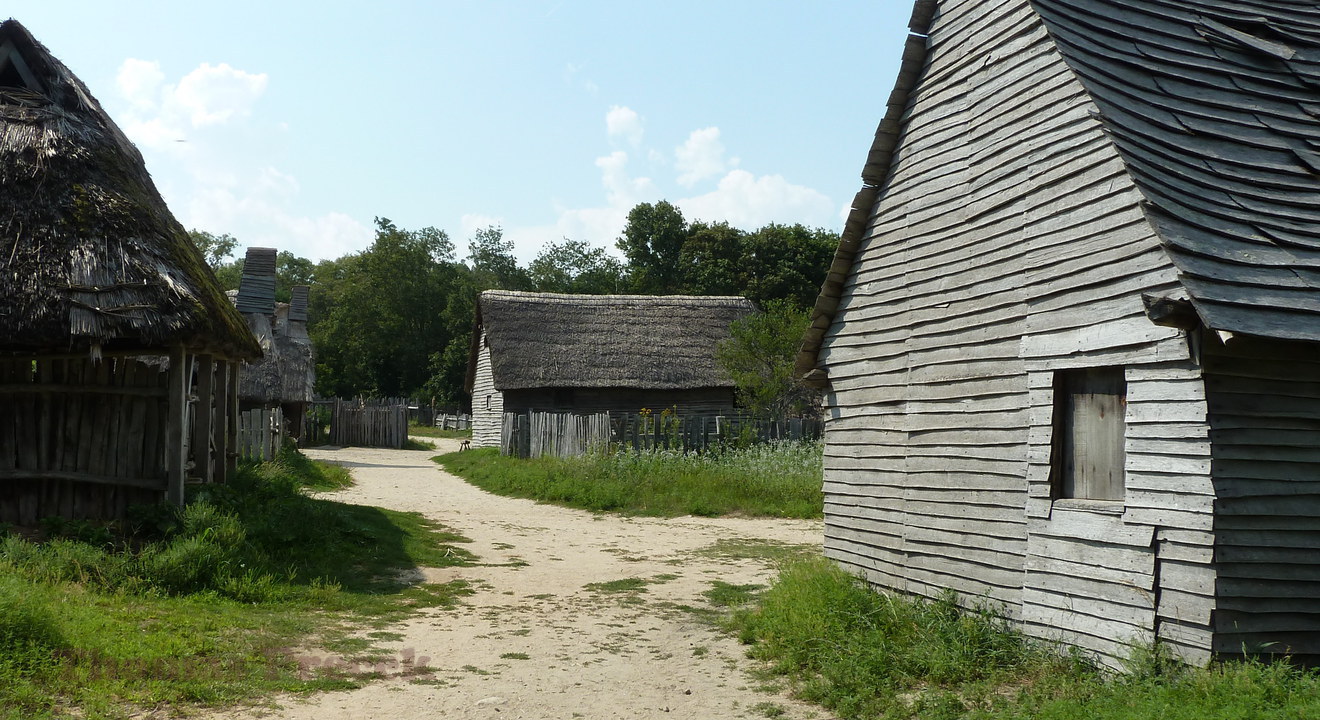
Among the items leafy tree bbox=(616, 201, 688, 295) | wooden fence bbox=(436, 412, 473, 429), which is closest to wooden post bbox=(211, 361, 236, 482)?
wooden fence bbox=(436, 412, 473, 429)

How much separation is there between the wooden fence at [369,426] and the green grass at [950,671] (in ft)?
97.5

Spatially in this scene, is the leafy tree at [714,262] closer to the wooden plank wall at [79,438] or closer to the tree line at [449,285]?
the tree line at [449,285]

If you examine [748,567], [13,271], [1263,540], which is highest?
[13,271]

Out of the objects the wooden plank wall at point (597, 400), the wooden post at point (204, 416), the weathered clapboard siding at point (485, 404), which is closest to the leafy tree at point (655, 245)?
the weathered clapboard siding at point (485, 404)

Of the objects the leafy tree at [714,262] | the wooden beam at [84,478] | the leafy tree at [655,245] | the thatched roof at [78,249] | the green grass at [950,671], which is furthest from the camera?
the leafy tree at [655,245]

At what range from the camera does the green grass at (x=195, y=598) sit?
6004 mm

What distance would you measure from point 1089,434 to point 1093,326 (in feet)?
2.41

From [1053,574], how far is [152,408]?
9.13 m

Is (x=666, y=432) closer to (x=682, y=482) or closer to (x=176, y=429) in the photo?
(x=682, y=482)

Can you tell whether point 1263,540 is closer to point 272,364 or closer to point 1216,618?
point 1216,618

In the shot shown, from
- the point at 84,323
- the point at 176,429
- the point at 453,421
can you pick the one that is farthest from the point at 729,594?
the point at 453,421

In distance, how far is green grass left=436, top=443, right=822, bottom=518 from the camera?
56.1ft

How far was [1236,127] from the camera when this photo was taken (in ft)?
22.9

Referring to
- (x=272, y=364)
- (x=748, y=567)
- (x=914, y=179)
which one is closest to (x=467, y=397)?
(x=272, y=364)
